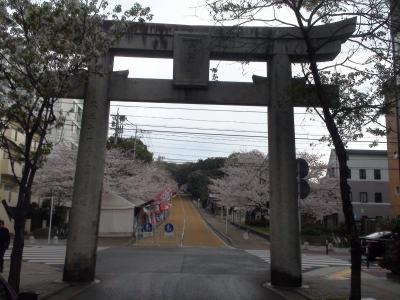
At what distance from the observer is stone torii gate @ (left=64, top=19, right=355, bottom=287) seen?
13.4 metres

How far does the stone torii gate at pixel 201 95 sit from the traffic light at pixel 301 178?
387mm

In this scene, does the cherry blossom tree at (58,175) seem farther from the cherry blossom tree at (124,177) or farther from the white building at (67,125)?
the cherry blossom tree at (124,177)

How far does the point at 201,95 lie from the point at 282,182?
335 centimetres

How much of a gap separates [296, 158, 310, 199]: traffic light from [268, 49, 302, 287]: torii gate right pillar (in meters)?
0.39

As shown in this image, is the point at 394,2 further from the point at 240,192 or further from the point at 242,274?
the point at 240,192

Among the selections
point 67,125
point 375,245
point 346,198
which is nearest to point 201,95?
point 346,198

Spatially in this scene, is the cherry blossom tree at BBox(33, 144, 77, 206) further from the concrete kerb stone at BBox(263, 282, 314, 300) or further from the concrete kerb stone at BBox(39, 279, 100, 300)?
the concrete kerb stone at BBox(263, 282, 314, 300)

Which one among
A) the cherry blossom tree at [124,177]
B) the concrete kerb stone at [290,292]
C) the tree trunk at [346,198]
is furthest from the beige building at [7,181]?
the tree trunk at [346,198]

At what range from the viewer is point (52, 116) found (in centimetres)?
1081

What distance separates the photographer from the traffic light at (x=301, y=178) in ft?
42.9

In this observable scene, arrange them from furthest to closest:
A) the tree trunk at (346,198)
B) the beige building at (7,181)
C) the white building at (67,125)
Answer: the beige building at (7,181)
the white building at (67,125)
the tree trunk at (346,198)

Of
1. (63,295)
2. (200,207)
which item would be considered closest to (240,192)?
(63,295)

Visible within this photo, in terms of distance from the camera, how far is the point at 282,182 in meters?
13.8

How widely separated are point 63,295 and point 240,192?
43215 millimetres
